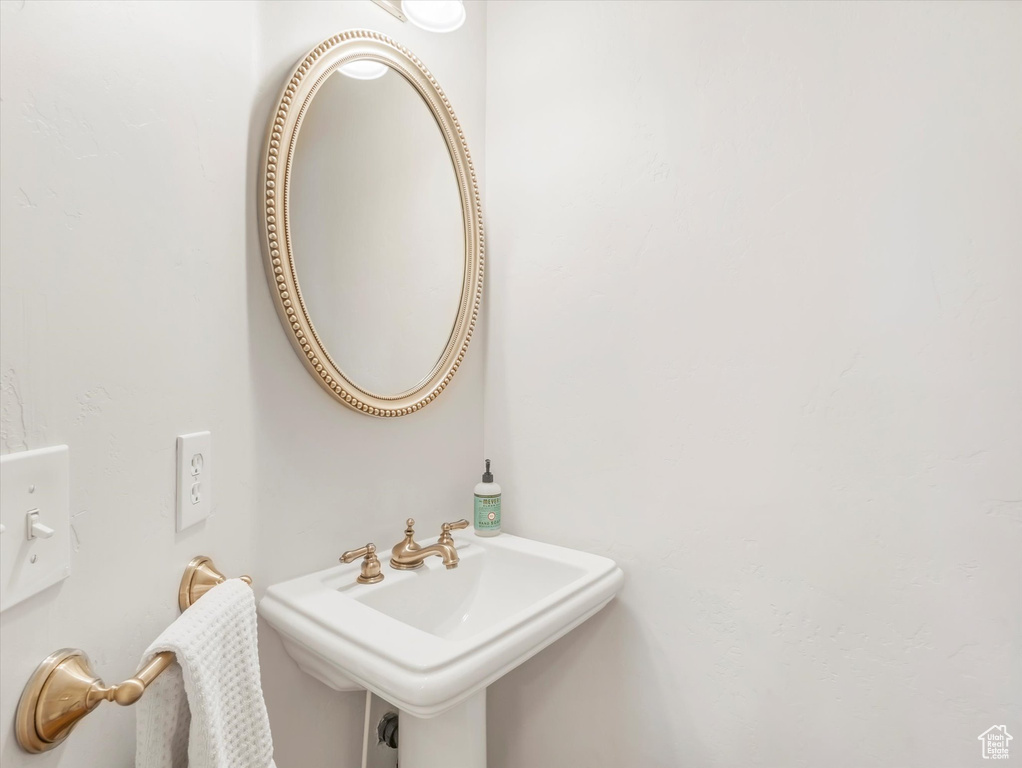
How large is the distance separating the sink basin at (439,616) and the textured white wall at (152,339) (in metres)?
0.09

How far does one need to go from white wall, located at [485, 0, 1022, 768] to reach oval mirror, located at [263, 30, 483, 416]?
166mm

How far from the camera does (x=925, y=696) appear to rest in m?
0.86

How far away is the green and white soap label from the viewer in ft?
4.17

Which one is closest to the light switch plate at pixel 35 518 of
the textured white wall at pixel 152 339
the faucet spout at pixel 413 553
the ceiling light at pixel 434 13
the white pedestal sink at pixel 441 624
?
the textured white wall at pixel 152 339

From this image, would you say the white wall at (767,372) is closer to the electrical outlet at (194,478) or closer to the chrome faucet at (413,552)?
the chrome faucet at (413,552)

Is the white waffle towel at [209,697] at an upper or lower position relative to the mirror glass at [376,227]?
lower

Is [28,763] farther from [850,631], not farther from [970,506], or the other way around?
[970,506]

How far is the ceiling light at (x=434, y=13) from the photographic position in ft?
3.58

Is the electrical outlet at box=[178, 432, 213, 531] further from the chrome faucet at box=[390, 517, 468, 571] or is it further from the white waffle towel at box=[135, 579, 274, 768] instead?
the chrome faucet at box=[390, 517, 468, 571]

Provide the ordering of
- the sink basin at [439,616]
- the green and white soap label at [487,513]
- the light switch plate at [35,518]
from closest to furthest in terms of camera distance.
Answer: the light switch plate at [35,518]
the sink basin at [439,616]
the green and white soap label at [487,513]

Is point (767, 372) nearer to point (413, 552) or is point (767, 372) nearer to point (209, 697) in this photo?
point (413, 552)

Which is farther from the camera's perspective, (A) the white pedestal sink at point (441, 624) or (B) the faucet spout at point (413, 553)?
(B) the faucet spout at point (413, 553)

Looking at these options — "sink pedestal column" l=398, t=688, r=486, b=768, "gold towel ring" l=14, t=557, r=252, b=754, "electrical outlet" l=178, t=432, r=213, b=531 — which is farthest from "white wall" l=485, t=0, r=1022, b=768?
"gold towel ring" l=14, t=557, r=252, b=754

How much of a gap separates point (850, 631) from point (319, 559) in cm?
93
